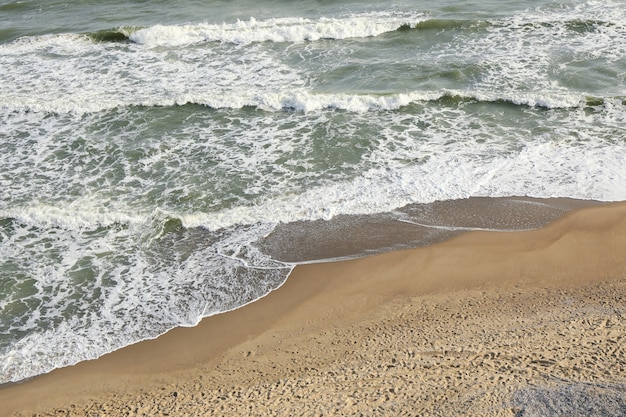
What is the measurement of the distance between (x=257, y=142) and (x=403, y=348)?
6.46 m

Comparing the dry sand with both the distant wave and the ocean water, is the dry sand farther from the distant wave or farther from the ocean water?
the distant wave

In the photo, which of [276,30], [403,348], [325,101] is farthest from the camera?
[276,30]

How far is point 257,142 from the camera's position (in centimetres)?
1270

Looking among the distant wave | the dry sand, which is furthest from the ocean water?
the dry sand

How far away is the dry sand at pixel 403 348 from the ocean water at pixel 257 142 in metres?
0.45

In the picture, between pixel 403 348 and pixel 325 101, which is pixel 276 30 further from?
pixel 403 348

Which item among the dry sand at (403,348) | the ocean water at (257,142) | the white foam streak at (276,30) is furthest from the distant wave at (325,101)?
the dry sand at (403,348)

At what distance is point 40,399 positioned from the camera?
7133mm

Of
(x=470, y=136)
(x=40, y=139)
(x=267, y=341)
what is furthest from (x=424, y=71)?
(x=267, y=341)

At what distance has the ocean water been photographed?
29.4ft

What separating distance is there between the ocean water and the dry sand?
0.45 meters

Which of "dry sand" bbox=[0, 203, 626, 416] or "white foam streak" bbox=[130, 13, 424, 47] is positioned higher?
"white foam streak" bbox=[130, 13, 424, 47]

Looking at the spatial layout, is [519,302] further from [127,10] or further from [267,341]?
[127,10]

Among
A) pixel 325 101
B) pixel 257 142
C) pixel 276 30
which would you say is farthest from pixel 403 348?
pixel 276 30
